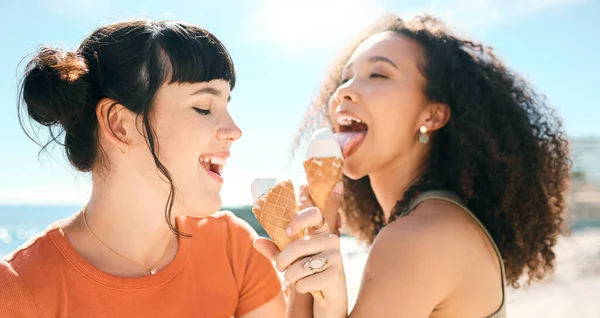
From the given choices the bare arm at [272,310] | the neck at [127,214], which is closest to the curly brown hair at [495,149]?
the bare arm at [272,310]

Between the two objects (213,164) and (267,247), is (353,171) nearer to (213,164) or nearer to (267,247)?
(213,164)

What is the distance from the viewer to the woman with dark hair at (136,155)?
2.56m

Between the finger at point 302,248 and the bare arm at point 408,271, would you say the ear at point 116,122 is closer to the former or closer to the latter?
the finger at point 302,248

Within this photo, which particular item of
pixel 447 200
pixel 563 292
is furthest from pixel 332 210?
pixel 563 292

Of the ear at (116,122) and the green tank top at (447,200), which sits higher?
the ear at (116,122)

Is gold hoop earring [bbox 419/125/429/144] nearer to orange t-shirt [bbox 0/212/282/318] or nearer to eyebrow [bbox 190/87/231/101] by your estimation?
orange t-shirt [bbox 0/212/282/318]

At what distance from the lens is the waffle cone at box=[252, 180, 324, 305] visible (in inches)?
90.6

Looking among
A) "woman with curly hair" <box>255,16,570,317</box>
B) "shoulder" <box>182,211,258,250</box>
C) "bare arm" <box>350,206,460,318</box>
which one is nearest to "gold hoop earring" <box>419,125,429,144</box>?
"woman with curly hair" <box>255,16,570,317</box>

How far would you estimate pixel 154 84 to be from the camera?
263 cm

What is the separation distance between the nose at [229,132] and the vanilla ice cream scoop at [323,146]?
15.6 inches

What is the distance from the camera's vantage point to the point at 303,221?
2.13 meters

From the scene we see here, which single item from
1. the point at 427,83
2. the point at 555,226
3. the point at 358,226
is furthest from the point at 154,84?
the point at 555,226

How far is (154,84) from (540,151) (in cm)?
254

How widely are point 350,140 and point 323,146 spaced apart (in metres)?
0.82
